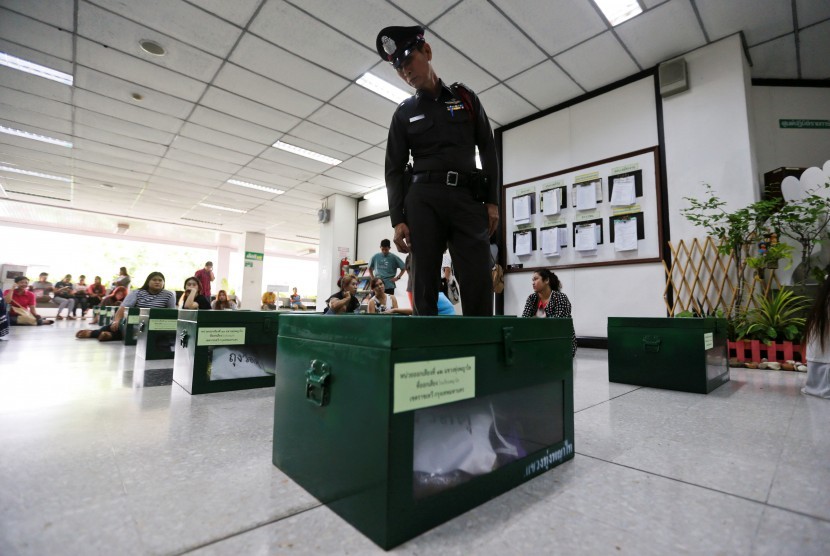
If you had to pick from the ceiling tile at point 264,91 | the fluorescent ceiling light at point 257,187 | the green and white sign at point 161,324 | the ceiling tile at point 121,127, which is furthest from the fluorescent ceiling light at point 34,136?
the green and white sign at point 161,324

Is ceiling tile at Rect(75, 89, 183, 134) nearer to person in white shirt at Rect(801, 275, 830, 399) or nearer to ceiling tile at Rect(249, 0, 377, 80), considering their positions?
ceiling tile at Rect(249, 0, 377, 80)

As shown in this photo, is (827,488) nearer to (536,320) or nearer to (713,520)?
(713,520)

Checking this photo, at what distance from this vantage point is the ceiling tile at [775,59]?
2.97 metres

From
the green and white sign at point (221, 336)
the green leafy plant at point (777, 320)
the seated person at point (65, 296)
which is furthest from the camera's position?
the seated person at point (65, 296)

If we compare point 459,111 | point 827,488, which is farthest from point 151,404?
point 827,488

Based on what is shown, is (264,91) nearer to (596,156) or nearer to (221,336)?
(221,336)

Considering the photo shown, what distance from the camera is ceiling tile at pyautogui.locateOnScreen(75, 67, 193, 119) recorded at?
11.5 feet

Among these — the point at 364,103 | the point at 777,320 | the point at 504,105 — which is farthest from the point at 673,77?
the point at 364,103

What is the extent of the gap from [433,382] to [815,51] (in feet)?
15.1

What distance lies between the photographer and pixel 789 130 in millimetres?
3252

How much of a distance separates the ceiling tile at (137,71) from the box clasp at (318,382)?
13.3 ft

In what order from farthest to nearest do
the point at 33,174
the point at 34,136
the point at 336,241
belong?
the point at 336,241, the point at 33,174, the point at 34,136

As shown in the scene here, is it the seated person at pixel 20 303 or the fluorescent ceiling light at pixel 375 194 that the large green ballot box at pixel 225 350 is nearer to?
the fluorescent ceiling light at pixel 375 194

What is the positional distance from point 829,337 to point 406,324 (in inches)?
68.8
